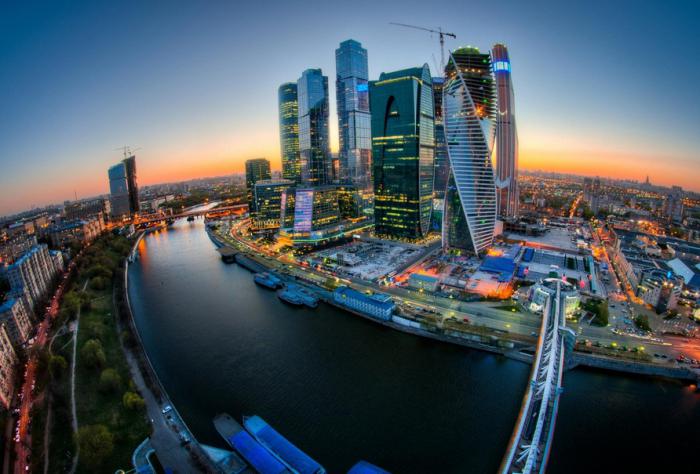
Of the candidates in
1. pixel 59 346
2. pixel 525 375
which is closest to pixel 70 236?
pixel 59 346

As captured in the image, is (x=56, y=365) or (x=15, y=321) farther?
(x=15, y=321)

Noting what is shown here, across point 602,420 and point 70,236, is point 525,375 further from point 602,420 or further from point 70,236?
point 70,236

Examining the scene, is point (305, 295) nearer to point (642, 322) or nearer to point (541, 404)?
point (541, 404)

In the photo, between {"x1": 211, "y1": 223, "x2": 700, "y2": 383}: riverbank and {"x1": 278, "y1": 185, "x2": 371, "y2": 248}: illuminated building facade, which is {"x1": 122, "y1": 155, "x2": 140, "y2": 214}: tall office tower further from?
{"x1": 211, "y1": 223, "x2": 700, "y2": 383}: riverbank

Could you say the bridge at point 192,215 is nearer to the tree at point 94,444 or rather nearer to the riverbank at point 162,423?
the riverbank at point 162,423

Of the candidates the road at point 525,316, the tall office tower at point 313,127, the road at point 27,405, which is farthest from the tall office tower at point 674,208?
the road at point 27,405

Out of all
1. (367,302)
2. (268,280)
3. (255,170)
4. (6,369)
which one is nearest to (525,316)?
(367,302)
